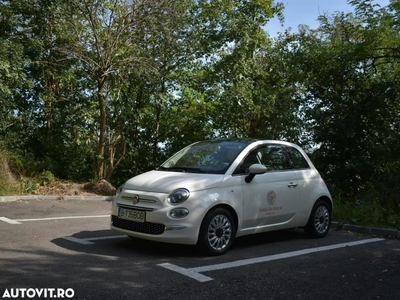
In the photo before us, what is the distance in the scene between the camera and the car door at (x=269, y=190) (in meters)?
7.23

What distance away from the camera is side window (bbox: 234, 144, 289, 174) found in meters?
7.39

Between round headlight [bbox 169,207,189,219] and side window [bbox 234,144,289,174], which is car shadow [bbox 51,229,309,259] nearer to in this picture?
round headlight [bbox 169,207,189,219]

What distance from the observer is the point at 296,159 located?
8.46 m

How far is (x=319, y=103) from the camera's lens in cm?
1730

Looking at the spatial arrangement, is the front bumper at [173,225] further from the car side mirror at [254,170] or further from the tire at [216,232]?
the car side mirror at [254,170]

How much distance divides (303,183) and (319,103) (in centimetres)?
974

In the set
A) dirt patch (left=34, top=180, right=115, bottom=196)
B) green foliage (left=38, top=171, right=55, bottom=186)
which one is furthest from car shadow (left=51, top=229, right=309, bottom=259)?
green foliage (left=38, top=171, right=55, bottom=186)

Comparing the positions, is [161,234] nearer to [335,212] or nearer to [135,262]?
[135,262]

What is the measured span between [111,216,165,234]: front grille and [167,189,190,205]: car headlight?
14.3 inches

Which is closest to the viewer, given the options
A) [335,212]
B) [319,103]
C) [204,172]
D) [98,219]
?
[204,172]

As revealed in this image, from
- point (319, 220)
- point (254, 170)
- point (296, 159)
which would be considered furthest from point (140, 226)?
point (319, 220)

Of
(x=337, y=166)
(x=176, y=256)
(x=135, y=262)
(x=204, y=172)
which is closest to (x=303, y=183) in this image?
(x=204, y=172)

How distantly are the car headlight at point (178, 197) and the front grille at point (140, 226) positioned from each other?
14.3 inches

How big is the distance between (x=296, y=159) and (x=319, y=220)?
3.89ft
